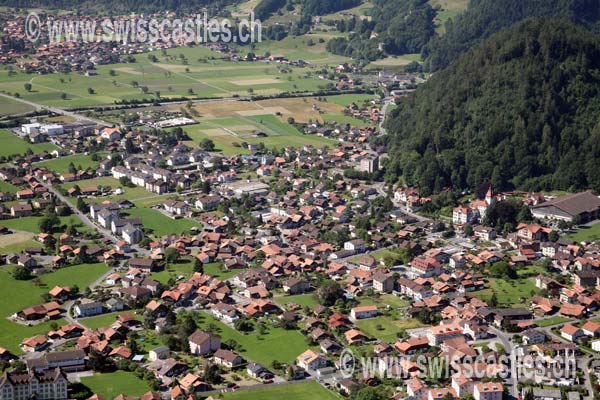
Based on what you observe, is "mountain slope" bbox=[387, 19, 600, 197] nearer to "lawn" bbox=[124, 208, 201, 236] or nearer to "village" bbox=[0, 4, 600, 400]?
"village" bbox=[0, 4, 600, 400]

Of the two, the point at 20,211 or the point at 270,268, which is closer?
the point at 270,268

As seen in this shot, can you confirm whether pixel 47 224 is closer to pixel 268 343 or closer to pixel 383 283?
pixel 268 343

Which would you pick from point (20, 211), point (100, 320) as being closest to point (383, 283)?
point (100, 320)

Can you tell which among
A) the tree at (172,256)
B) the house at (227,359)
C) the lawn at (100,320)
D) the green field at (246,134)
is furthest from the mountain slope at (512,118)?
the house at (227,359)

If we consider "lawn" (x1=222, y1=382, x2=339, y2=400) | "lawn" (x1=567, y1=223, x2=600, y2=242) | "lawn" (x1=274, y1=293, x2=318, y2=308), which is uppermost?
"lawn" (x1=567, y1=223, x2=600, y2=242)

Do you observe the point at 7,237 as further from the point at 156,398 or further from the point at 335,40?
the point at 335,40

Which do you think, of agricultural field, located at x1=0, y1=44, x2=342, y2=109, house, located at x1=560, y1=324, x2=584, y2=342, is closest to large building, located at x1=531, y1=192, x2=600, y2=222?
house, located at x1=560, y1=324, x2=584, y2=342
